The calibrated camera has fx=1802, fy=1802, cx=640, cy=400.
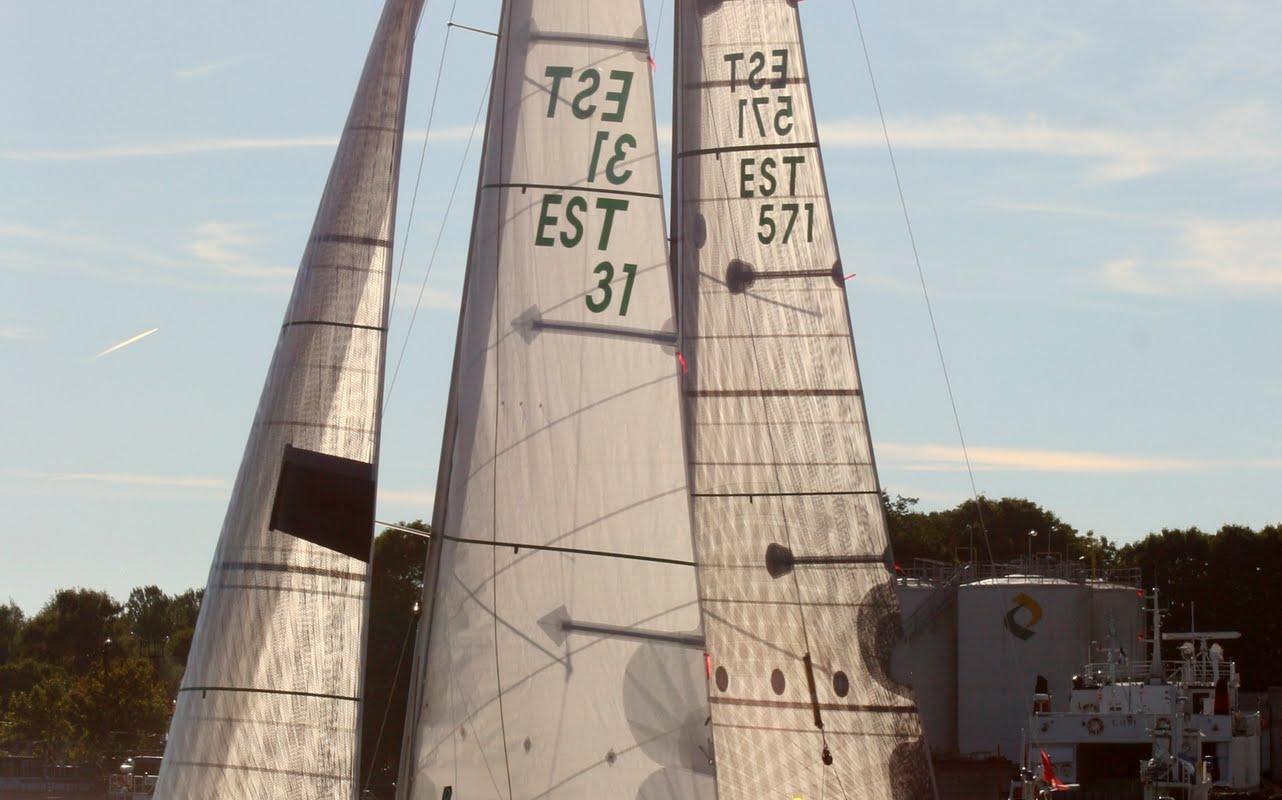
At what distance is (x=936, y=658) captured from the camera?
58.3m

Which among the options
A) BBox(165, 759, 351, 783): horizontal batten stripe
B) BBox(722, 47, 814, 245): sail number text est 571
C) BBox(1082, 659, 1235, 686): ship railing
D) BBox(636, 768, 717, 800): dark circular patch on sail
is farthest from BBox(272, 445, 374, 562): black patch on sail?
BBox(1082, 659, 1235, 686): ship railing

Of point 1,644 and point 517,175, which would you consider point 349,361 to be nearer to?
point 517,175

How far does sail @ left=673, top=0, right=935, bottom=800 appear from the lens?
2089cm

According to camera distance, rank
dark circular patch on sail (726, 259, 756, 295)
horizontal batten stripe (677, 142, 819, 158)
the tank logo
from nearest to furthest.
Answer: dark circular patch on sail (726, 259, 756, 295)
horizontal batten stripe (677, 142, 819, 158)
the tank logo

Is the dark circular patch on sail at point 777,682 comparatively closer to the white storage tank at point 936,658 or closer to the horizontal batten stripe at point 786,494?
the horizontal batten stripe at point 786,494

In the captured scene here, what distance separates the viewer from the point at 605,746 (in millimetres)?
15195

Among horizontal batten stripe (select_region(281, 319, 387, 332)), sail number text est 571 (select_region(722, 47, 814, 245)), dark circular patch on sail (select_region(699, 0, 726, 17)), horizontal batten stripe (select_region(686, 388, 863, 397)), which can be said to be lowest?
horizontal batten stripe (select_region(281, 319, 387, 332))

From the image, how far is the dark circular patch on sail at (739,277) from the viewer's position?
22.3 meters

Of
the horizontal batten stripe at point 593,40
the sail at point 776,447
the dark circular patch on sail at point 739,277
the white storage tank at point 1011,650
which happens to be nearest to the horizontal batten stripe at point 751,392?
the sail at point 776,447

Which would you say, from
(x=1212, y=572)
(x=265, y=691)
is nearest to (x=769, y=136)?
(x=265, y=691)

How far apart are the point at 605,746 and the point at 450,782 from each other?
4.37ft

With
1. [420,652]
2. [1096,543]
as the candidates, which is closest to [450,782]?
[420,652]

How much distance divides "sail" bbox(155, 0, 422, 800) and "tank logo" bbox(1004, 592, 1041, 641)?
134 ft

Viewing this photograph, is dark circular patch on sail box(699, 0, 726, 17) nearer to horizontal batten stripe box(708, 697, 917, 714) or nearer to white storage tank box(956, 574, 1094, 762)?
horizontal batten stripe box(708, 697, 917, 714)
